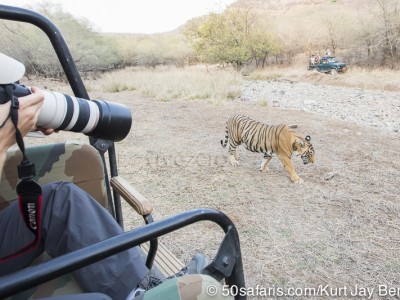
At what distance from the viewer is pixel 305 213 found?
264 centimetres

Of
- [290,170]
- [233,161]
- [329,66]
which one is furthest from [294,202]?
[329,66]

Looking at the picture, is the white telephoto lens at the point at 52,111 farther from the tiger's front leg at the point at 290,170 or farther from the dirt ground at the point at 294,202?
the tiger's front leg at the point at 290,170

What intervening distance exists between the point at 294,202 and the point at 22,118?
2482mm

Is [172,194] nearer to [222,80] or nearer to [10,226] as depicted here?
[10,226]

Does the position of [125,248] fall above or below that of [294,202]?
above

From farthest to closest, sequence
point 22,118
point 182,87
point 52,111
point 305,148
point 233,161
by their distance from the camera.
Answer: point 182,87
point 233,161
point 305,148
point 52,111
point 22,118

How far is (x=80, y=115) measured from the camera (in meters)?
0.95

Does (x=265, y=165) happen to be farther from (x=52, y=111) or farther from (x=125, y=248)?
(x=125, y=248)

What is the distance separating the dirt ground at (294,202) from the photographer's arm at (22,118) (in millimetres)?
1517

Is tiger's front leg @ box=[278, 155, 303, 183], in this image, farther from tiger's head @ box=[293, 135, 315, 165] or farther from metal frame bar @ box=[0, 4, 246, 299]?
metal frame bar @ box=[0, 4, 246, 299]

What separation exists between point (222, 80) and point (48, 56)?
6256 mm


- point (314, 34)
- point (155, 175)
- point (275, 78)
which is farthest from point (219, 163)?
point (314, 34)

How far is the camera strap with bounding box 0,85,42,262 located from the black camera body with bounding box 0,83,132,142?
36 millimetres

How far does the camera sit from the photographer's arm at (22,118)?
27.9 inches
